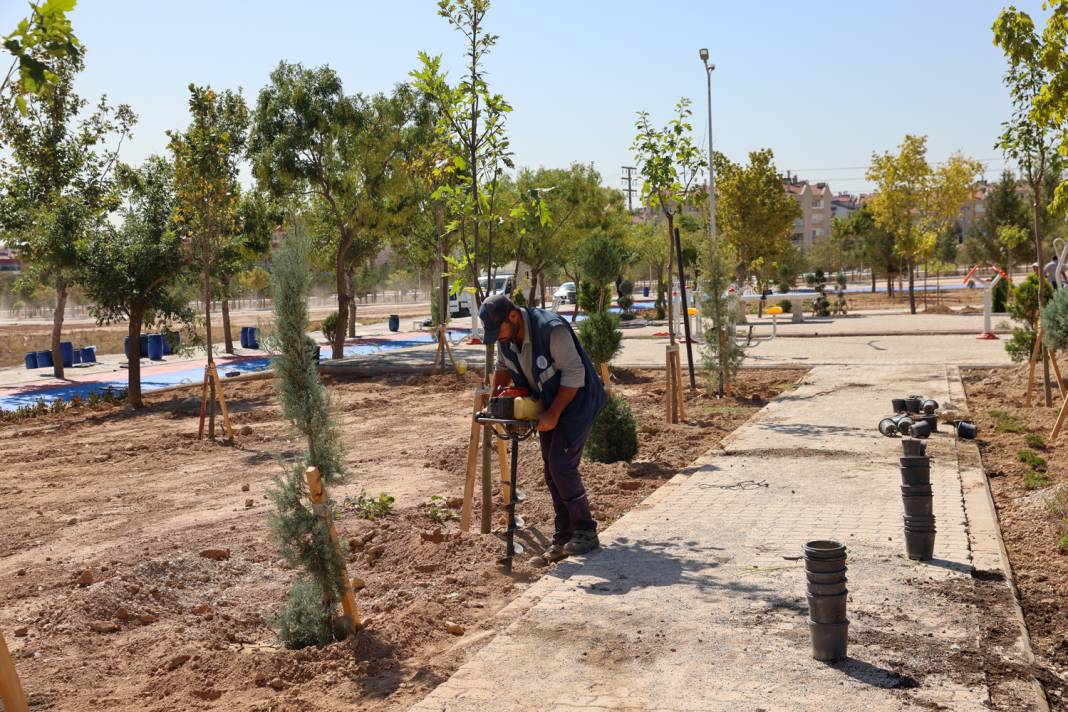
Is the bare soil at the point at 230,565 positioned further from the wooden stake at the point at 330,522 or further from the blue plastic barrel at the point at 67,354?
the blue plastic barrel at the point at 67,354

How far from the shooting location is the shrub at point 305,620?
5.53 metres

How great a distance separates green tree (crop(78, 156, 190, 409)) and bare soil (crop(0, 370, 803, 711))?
354cm

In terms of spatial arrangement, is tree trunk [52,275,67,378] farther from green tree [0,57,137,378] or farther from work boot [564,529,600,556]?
work boot [564,529,600,556]

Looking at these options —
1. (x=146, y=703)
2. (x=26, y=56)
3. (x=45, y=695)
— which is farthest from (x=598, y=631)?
(x=26, y=56)

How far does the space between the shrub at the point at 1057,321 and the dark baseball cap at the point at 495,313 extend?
6908 millimetres

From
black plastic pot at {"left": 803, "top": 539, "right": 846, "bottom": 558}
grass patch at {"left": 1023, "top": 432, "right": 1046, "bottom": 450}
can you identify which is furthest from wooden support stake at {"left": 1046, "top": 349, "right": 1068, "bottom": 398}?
black plastic pot at {"left": 803, "top": 539, "right": 846, "bottom": 558}

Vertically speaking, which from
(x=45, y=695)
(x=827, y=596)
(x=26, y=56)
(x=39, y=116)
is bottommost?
(x=45, y=695)

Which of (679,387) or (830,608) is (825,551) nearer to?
(830,608)

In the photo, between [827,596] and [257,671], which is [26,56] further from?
[827,596]

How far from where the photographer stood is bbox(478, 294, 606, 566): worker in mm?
6430

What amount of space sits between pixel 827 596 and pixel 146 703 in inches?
123

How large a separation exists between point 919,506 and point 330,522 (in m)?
3.27

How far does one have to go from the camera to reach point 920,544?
611 cm

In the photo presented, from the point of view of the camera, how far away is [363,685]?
4.87 meters
